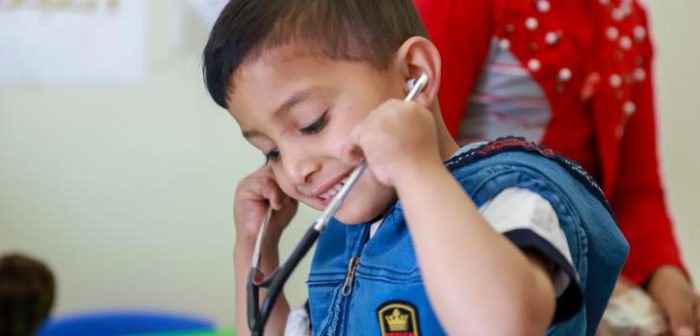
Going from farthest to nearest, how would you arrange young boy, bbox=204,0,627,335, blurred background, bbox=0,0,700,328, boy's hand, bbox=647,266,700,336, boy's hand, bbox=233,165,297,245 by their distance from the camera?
blurred background, bbox=0,0,700,328, boy's hand, bbox=647,266,700,336, boy's hand, bbox=233,165,297,245, young boy, bbox=204,0,627,335

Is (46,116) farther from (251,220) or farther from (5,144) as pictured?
(251,220)

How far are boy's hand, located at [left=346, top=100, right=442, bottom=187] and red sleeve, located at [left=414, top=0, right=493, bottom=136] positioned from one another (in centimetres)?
34

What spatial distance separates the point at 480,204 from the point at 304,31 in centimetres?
18

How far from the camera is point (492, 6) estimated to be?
0.98 m

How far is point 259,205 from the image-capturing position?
93cm

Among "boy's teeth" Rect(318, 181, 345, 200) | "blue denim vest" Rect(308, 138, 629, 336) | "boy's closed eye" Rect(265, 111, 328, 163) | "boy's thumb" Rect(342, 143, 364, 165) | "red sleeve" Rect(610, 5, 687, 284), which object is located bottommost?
"red sleeve" Rect(610, 5, 687, 284)

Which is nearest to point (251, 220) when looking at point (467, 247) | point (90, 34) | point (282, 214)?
point (282, 214)

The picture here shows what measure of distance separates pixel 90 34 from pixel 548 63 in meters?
1.23

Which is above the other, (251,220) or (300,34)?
(300,34)

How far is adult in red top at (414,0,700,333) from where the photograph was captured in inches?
37.8

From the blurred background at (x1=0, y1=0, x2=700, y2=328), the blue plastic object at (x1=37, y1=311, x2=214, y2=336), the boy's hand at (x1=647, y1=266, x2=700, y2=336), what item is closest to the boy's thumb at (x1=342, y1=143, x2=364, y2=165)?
the boy's hand at (x1=647, y1=266, x2=700, y2=336)

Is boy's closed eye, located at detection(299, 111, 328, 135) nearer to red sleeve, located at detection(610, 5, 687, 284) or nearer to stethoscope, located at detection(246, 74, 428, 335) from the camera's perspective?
stethoscope, located at detection(246, 74, 428, 335)

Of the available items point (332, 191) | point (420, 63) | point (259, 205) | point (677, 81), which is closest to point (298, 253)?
point (332, 191)

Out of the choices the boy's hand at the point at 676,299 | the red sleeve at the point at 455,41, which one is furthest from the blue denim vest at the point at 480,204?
the boy's hand at the point at 676,299
